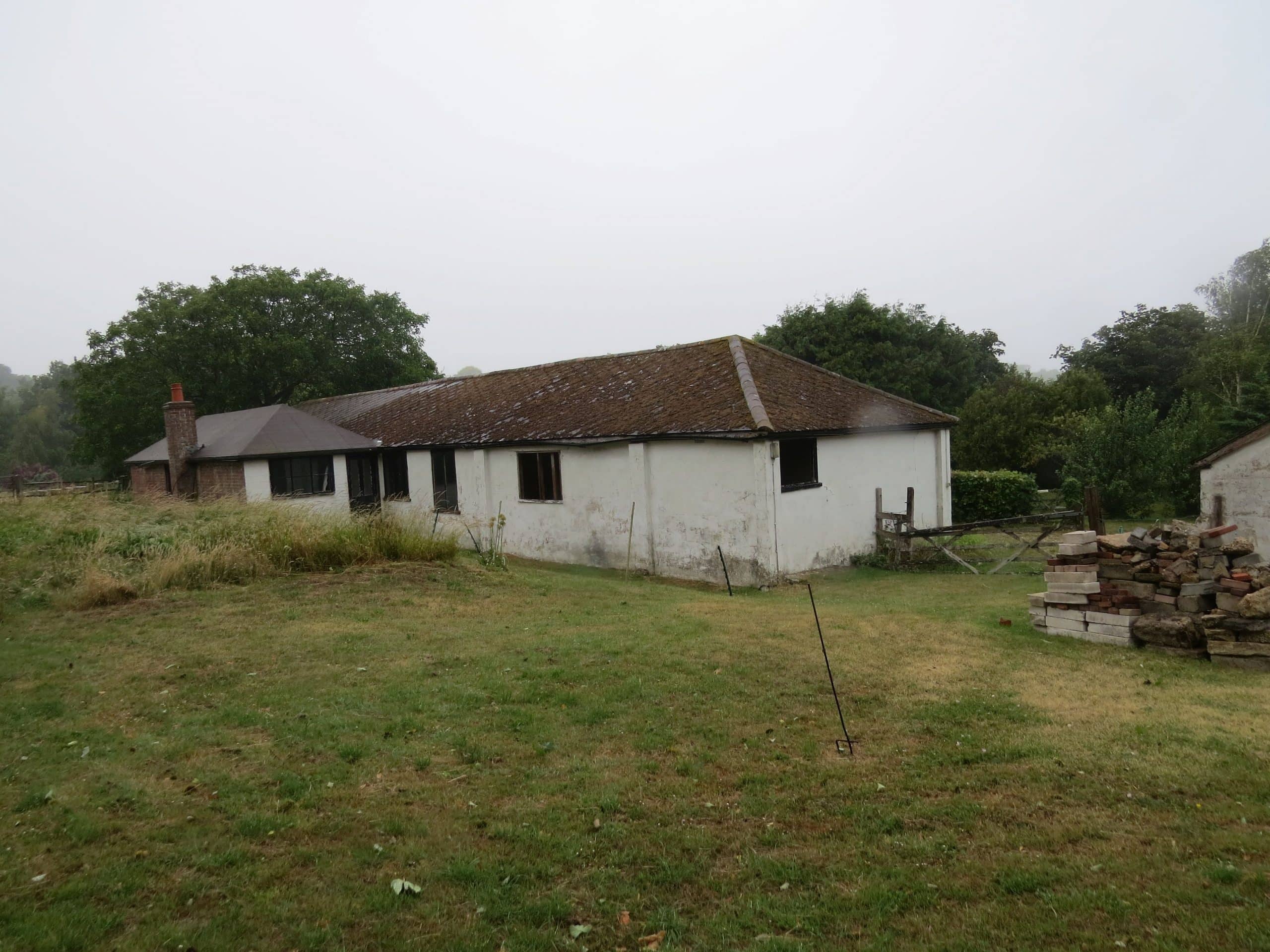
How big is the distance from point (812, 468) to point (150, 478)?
80.2ft

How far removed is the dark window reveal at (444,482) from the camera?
80.0 feet

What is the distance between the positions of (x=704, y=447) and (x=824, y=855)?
12.8 meters

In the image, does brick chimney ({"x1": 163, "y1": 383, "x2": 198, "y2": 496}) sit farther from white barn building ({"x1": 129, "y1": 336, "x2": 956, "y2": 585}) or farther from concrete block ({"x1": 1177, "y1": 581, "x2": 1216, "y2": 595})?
concrete block ({"x1": 1177, "y1": 581, "x2": 1216, "y2": 595})

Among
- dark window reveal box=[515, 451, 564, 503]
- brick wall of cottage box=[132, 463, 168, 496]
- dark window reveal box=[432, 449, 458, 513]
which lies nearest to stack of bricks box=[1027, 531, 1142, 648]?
dark window reveal box=[515, 451, 564, 503]

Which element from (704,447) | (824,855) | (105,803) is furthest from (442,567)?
(824,855)

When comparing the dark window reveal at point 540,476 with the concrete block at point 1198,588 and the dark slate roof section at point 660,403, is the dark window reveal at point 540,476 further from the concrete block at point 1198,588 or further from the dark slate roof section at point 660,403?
Result: the concrete block at point 1198,588

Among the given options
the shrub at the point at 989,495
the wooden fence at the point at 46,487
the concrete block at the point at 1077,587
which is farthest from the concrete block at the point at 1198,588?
the wooden fence at the point at 46,487

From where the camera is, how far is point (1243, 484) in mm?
18688

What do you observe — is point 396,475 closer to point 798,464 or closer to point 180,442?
point 180,442

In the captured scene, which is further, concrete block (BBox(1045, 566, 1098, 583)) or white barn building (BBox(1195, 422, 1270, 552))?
white barn building (BBox(1195, 422, 1270, 552))

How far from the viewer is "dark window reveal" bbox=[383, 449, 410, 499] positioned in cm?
2633

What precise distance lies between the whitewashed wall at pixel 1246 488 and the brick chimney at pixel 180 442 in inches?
1106

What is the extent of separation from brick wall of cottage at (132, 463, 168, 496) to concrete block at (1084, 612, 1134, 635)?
88.3ft

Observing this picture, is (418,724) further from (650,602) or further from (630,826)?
(650,602)
